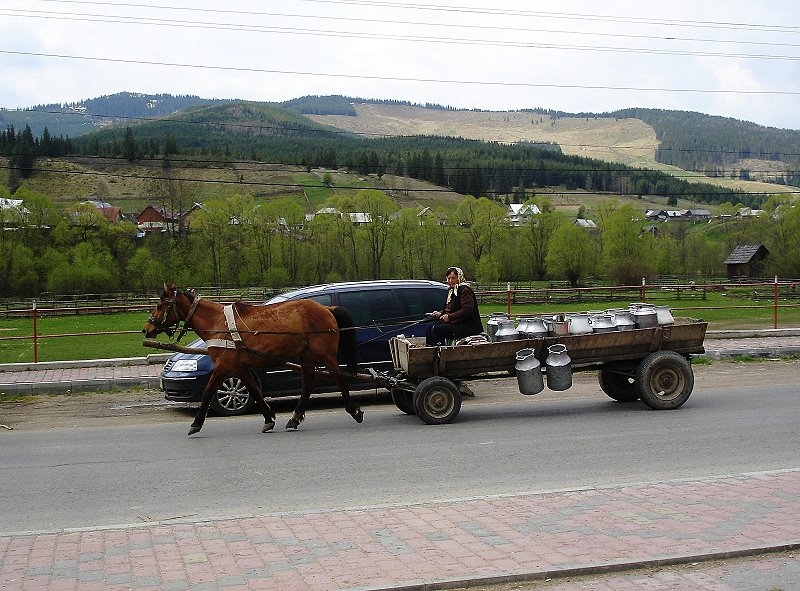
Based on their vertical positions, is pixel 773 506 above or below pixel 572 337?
below

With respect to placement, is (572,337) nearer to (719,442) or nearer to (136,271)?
(719,442)

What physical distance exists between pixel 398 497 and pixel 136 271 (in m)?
83.7

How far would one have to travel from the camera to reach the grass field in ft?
88.6

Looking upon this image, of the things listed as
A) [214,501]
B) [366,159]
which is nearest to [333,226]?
[366,159]

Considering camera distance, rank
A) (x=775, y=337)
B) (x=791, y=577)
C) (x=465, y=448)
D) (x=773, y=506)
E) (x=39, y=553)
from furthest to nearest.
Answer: (x=775, y=337), (x=465, y=448), (x=773, y=506), (x=39, y=553), (x=791, y=577)

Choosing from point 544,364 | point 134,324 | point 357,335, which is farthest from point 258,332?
point 134,324

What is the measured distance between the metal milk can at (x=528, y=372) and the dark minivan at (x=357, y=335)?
202 cm

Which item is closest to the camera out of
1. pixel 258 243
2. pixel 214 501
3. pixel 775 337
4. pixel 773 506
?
pixel 773 506

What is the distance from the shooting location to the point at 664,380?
43.7 ft

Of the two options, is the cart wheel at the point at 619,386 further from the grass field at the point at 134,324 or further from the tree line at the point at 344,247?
the tree line at the point at 344,247

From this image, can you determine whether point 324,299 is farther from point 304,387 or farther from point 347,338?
point 304,387

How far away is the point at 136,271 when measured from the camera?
88.1 meters

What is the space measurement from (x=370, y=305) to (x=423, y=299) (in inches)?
36.8

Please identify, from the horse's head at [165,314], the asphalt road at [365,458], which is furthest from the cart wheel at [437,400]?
the horse's head at [165,314]
